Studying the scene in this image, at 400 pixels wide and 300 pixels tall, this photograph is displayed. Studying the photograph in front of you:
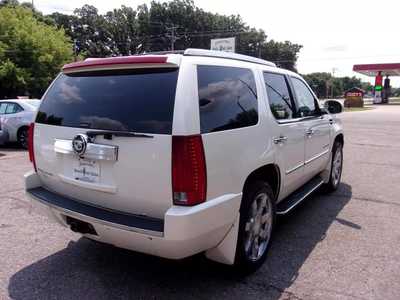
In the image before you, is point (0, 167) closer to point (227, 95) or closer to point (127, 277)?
point (127, 277)

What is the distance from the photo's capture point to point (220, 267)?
3375 mm

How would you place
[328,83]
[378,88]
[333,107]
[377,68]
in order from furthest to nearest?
1. [328,83]
2. [378,88]
3. [377,68]
4. [333,107]

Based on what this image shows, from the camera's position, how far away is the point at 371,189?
20.4ft

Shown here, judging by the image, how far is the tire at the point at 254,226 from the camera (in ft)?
10.1

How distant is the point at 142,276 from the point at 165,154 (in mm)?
1364

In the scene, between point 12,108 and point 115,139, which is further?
point 12,108

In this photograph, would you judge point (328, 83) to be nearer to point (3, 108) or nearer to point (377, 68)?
point (377, 68)

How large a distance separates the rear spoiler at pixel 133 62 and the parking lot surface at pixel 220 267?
5.93 feet

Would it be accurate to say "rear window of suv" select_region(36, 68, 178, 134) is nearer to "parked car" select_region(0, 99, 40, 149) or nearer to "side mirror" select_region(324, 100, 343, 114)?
"side mirror" select_region(324, 100, 343, 114)

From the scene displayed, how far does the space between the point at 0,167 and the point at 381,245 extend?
7.41 m

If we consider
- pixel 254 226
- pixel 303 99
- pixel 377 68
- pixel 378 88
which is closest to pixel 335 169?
pixel 303 99

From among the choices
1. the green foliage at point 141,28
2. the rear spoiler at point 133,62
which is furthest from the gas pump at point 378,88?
the rear spoiler at point 133,62

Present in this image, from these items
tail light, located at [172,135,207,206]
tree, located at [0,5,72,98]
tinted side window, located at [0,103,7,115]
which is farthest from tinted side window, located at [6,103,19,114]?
tree, located at [0,5,72,98]

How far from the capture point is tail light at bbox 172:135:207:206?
2469 millimetres
